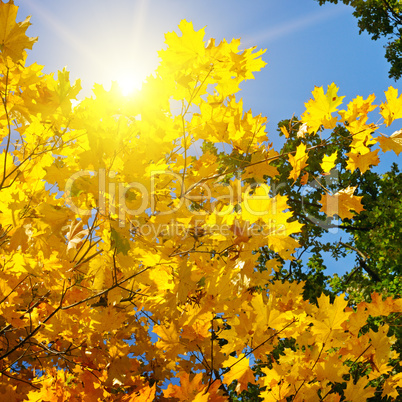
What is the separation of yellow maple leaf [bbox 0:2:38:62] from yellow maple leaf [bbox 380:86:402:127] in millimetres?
1928

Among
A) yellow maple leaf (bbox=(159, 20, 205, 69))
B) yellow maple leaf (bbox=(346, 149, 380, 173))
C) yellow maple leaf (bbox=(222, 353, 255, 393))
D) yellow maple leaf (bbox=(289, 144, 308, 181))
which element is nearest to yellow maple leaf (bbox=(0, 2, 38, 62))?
yellow maple leaf (bbox=(159, 20, 205, 69))

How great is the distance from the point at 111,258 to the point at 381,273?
266 inches

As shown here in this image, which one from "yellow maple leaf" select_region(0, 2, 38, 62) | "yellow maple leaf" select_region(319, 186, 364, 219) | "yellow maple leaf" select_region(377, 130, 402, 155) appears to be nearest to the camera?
"yellow maple leaf" select_region(0, 2, 38, 62)

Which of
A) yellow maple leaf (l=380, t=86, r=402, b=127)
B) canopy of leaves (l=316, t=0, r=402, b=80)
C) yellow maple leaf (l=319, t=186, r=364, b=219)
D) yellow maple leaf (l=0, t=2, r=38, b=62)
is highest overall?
canopy of leaves (l=316, t=0, r=402, b=80)

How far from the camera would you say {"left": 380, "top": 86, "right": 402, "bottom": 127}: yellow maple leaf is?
192cm

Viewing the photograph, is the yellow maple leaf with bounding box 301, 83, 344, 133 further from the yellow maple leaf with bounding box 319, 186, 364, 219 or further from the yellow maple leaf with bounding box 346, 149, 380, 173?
the yellow maple leaf with bounding box 319, 186, 364, 219

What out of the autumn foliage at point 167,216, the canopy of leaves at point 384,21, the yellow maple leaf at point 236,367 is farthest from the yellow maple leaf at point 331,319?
the canopy of leaves at point 384,21

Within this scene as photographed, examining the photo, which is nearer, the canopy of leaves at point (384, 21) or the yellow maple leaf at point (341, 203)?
the yellow maple leaf at point (341, 203)

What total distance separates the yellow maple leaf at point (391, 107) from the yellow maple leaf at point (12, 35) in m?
1.93

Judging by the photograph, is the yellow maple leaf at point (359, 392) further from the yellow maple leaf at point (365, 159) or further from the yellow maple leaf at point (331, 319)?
the yellow maple leaf at point (365, 159)

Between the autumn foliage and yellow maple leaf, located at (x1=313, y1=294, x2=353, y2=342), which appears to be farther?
yellow maple leaf, located at (x1=313, y1=294, x2=353, y2=342)

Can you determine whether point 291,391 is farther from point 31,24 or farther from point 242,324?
point 31,24

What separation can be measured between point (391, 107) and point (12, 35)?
2.02 m

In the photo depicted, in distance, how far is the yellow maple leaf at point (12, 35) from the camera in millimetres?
1292
